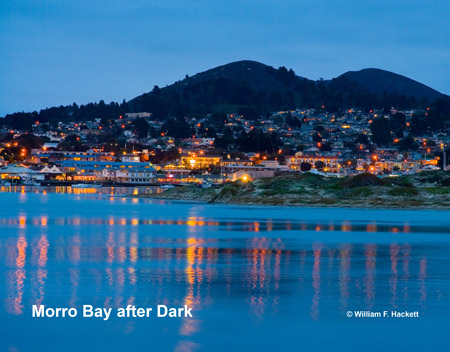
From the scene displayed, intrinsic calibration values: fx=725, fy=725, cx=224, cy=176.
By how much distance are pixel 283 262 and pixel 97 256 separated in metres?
5.83

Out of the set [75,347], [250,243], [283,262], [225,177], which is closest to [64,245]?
[250,243]

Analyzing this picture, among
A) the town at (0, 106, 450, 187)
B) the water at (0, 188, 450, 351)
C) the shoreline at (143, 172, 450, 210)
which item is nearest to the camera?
the water at (0, 188, 450, 351)

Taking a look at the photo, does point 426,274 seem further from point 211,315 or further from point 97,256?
point 97,256

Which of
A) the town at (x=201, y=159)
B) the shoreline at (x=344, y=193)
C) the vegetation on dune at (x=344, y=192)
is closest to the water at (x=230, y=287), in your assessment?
the shoreline at (x=344, y=193)

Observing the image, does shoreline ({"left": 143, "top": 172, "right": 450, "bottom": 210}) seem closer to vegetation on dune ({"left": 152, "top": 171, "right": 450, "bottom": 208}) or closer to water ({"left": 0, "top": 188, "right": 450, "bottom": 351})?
vegetation on dune ({"left": 152, "top": 171, "right": 450, "bottom": 208})

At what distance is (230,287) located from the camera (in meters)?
16.5

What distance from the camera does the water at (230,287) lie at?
11.9 metres

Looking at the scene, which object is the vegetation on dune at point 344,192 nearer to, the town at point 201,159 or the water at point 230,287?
the water at point 230,287

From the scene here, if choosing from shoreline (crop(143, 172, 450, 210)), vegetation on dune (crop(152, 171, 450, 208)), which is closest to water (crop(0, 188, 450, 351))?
shoreline (crop(143, 172, 450, 210))

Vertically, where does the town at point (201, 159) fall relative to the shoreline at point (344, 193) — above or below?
above

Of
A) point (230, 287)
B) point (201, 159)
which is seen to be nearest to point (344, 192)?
point (230, 287)

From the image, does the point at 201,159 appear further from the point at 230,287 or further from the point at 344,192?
the point at 230,287

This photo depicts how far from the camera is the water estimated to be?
39.2 feet

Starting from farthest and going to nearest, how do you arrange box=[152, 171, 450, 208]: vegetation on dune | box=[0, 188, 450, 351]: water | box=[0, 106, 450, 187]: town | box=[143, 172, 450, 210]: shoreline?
box=[0, 106, 450, 187]: town < box=[152, 171, 450, 208]: vegetation on dune < box=[143, 172, 450, 210]: shoreline < box=[0, 188, 450, 351]: water
